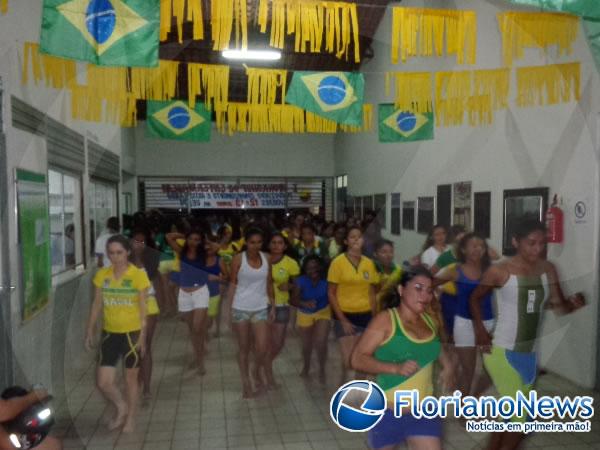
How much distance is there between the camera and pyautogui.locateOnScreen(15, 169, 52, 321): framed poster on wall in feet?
13.5

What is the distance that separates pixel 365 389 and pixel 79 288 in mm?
4163

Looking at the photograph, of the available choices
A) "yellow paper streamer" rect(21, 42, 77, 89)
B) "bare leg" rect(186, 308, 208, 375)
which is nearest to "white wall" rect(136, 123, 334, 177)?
"yellow paper streamer" rect(21, 42, 77, 89)

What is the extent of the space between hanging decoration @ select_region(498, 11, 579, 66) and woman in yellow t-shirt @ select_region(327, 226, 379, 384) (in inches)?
88.9

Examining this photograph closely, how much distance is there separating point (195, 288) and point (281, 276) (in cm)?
87

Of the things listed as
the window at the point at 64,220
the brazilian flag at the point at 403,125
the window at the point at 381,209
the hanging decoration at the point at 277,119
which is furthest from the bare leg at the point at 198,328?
the window at the point at 381,209

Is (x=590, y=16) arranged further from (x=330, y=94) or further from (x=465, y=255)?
(x=330, y=94)

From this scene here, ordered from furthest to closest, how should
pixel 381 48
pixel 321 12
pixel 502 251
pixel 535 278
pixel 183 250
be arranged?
pixel 381 48 < pixel 502 251 < pixel 183 250 < pixel 321 12 < pixel 535 278

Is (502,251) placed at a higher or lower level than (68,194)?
lower

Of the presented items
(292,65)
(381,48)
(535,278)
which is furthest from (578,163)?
(292,65)

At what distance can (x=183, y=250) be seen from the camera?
17.4 ft

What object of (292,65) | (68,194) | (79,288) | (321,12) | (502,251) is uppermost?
(292,65)

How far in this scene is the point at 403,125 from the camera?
7418 mm

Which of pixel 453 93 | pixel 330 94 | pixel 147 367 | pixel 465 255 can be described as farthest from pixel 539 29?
pixel 147 367

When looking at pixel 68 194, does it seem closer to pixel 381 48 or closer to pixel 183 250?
pixel 183 250
